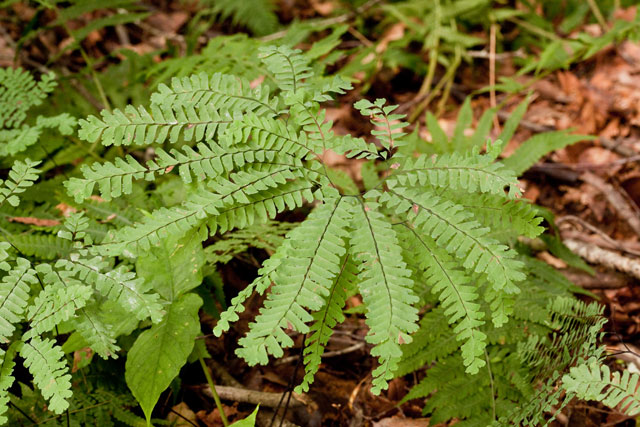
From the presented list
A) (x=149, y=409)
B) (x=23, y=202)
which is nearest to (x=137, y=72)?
(x=23, y=202)

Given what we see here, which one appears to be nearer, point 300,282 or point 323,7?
point 300,282

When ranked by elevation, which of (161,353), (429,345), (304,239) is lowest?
(429,345)

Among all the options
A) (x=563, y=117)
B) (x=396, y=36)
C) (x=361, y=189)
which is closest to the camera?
(x=361, y=189)

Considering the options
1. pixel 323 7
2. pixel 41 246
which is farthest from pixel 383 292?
pixel 323 7

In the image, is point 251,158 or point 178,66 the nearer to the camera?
point 251,158

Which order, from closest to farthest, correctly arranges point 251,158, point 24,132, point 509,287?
point 509,287 < point 251,158 < point 24,132

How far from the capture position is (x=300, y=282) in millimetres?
1479

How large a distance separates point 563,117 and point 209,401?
363 cm

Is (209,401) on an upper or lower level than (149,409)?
lower

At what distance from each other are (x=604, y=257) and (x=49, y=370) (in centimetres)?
299

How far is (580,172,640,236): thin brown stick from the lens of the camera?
3289mm

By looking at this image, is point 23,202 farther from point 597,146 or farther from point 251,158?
point 597,146

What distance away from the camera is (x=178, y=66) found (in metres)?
2.91

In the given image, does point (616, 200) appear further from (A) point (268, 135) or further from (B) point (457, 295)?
(A) point (268, 135)
